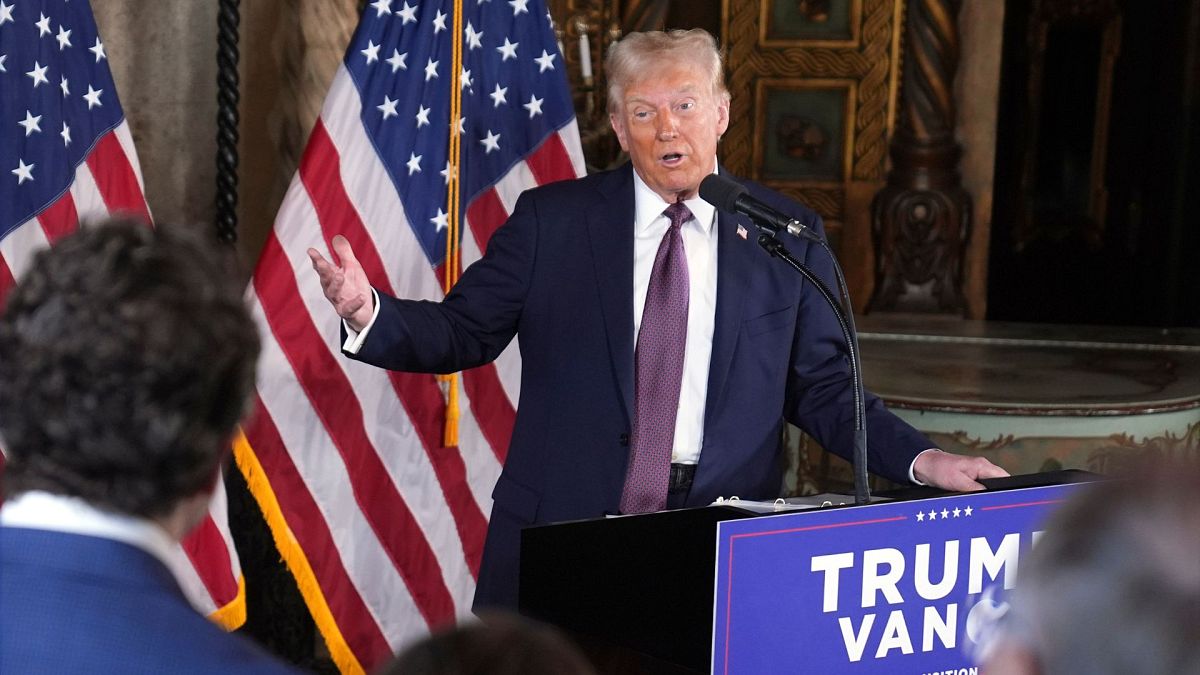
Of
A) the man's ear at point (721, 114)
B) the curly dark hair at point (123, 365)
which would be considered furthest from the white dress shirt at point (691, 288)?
the curly dark hair at point (123, 365)

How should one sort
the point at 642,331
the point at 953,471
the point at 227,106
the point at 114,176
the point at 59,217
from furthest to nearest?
1. the point at 227,106
2. the point at 114,176
3. the point at 59,217
4. the point at 642,331
5. the point at 953,471

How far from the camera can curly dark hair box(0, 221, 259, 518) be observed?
983mm

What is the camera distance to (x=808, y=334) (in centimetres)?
260

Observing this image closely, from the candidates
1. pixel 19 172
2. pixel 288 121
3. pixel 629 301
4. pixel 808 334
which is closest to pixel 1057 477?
pixel 808 334

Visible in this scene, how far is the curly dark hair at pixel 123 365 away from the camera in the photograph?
3.23ft

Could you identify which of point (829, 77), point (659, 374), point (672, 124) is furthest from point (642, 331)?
point (829, 77)

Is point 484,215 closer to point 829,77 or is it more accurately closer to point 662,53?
point 662,53

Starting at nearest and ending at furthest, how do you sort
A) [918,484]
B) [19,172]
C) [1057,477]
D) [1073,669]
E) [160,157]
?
[1073,669], [1057,477], [918,484], [19,172], [160,157]

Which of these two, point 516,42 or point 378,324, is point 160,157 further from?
point 378,324

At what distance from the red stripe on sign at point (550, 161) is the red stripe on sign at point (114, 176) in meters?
0.86

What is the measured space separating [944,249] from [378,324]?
454 centimetres

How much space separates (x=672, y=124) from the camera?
2.53 meters

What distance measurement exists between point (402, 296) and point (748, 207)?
1.35 meters

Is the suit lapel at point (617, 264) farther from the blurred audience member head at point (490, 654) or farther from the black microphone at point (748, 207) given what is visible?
the blurred audience member head at point (490, 654)
